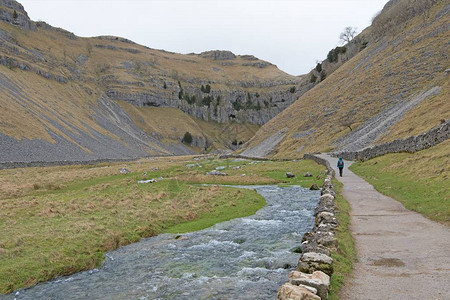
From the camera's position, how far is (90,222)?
21.0m

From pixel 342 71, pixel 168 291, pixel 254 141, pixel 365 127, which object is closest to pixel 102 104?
pixel 254 141

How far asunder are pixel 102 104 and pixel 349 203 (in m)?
171

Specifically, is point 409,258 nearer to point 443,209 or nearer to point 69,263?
point 443,209

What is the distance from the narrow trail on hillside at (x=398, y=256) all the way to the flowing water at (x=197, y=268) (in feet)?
9.65

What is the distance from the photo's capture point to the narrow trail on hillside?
8.41m

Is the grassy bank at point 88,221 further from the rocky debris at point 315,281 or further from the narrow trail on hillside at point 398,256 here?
the narrow trail on hillside at point 398,256

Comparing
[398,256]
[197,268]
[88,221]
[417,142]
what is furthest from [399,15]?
[197,268]

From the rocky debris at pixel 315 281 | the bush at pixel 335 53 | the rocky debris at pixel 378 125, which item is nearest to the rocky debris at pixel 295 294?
the rocky debris at pixel 315 281

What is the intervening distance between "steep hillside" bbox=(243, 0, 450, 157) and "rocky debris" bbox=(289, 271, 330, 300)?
43994mm

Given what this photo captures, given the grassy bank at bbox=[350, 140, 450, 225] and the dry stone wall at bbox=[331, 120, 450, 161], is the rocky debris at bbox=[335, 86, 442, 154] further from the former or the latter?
the grassy bank at bbox=[350, 140, 450, 225]

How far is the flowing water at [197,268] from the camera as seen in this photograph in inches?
454

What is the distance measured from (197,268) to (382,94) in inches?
3250

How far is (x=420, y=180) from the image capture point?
24.4 m

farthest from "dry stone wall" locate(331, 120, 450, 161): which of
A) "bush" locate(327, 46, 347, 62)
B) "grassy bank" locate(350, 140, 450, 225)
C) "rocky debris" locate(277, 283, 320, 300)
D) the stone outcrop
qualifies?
the stone outcrop
